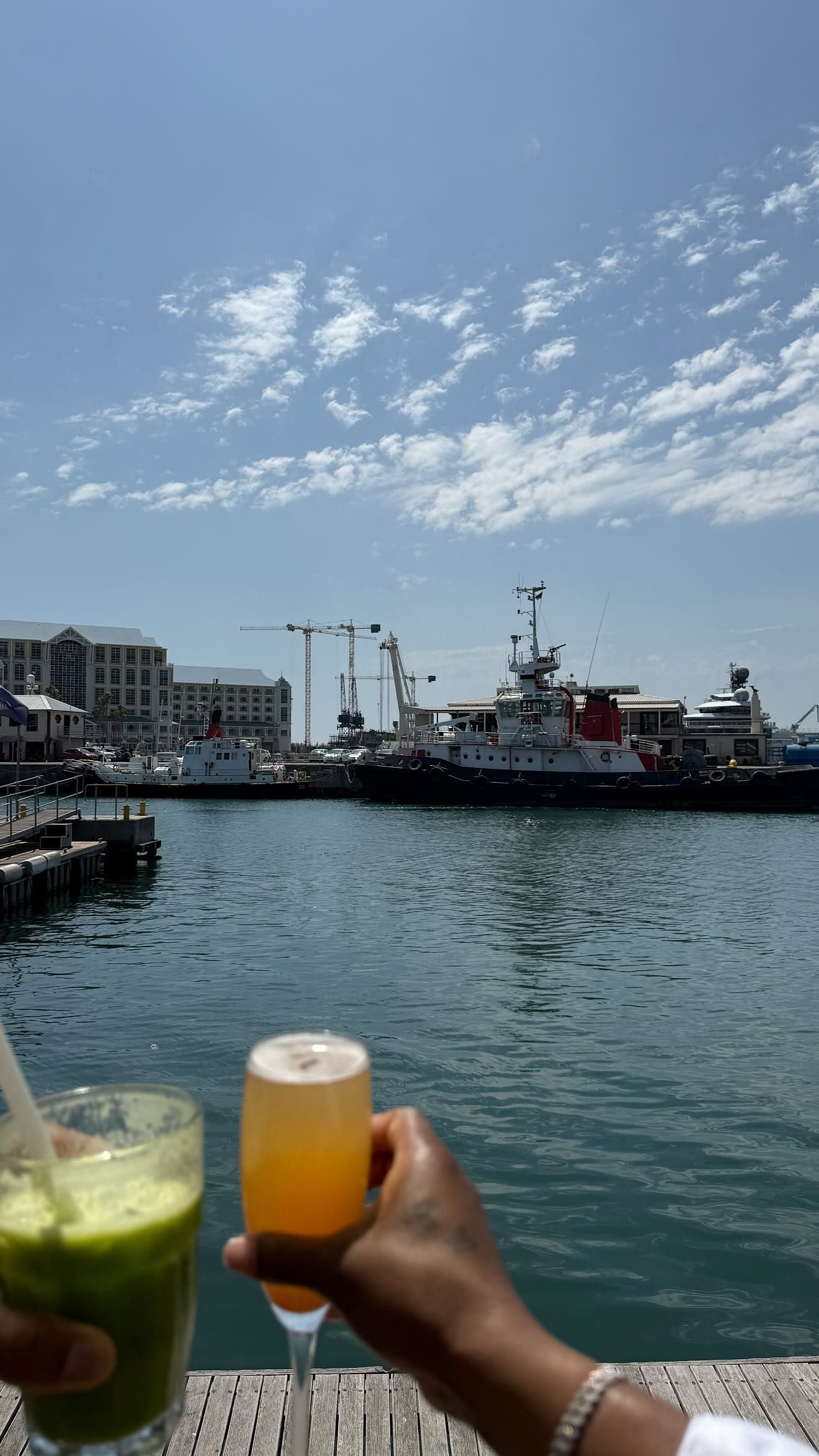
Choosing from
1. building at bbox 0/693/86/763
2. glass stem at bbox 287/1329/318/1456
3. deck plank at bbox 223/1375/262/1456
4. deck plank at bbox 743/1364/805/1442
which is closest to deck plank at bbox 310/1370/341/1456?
deck plank at bbox 223/1375/262/1456

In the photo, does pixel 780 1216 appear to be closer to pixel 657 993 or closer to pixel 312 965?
pixel 657 993

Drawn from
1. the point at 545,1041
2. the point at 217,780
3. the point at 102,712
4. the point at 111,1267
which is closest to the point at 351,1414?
the point at 111,1267

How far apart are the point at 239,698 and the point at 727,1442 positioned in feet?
440

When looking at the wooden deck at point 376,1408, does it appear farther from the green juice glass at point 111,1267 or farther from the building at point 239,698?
the building at point 239,698

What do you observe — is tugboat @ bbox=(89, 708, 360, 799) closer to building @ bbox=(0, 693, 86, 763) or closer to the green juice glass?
building @ bbox=(0, 693, 86, 763)

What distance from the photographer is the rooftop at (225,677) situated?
13038 centimetres

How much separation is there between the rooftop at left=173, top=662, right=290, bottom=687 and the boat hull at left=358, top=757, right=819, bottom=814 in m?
A: 89.9

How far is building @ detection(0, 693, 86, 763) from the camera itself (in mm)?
77188

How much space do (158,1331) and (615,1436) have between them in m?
0.47

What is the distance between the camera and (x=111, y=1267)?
937mm

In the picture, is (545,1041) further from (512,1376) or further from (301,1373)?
(512,1376)

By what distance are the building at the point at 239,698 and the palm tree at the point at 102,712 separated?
18.7 meters

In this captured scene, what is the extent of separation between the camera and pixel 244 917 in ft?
54.6

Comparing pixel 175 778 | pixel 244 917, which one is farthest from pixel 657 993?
pixel 175 778
